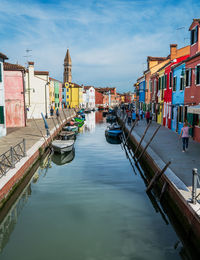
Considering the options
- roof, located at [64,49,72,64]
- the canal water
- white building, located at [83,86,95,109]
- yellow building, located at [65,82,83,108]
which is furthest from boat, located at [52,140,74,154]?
roof, located at [64,49,72,64]

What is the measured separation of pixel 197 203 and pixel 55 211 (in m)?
5.42

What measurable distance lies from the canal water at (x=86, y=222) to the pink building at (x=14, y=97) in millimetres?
15074

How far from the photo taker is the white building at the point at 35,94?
1434 inches

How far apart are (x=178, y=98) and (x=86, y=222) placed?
15.8 meters

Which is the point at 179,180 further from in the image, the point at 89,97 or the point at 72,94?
the point at 89,97

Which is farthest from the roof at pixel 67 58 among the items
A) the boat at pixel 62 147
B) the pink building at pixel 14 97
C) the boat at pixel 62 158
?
the boat at pixel 62 147

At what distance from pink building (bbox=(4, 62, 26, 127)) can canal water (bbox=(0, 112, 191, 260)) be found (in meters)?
15.1

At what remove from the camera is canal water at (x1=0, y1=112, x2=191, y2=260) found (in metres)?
7.09

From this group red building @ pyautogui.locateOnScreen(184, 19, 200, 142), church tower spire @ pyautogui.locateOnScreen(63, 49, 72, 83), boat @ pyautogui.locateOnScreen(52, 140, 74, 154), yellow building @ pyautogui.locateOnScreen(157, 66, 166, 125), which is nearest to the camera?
red building @ pyautogui.locateOnScreen(184, 19, 200, 142)

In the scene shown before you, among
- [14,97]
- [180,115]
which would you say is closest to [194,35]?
[180,115]

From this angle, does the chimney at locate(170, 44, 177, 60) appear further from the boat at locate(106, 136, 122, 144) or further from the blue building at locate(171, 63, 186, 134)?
the boat at locate(106, 136, 122, 144)

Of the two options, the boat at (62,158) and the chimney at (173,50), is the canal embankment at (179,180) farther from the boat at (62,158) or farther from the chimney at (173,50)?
the chimney at (173,50)

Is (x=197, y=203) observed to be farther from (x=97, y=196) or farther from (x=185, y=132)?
(x=185, y=132)

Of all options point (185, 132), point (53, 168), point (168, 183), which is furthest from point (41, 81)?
point (168, 183)
